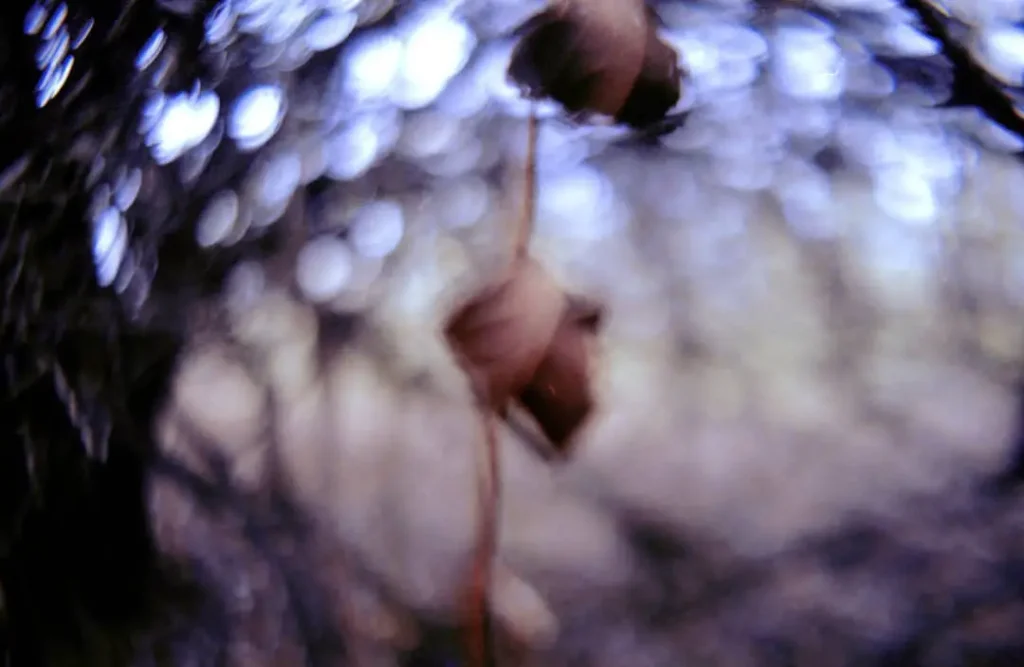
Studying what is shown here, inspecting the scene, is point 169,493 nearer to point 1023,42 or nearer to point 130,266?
point 130,266

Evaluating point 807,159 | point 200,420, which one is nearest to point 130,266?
point 200,420

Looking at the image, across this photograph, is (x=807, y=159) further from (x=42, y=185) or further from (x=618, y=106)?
(x=42, y=185)

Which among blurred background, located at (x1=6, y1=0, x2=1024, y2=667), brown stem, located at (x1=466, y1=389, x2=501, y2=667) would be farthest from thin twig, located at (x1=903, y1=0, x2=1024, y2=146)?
brown stem, located at (x1=466, y1=389, x2=501, y2=667)

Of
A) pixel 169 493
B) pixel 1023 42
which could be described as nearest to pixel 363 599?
pixel 169 493

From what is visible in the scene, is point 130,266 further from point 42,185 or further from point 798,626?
point 798,626

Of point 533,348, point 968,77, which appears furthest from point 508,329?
point 968,77

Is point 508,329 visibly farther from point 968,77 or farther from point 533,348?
point 968,77
